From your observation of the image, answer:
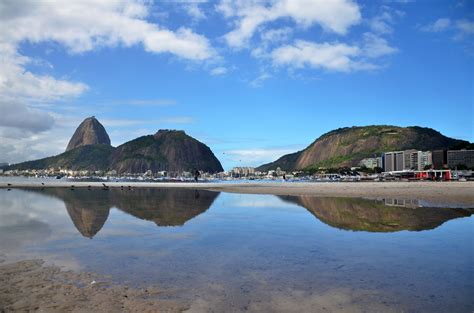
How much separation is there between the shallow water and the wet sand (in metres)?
0.64

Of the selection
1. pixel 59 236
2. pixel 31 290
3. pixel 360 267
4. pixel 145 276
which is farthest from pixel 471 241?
pixel 59 236

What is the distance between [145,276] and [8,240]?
Result: 32.4 feet

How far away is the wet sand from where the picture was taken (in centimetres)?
873

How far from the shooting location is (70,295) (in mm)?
9617

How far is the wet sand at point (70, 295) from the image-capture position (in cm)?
873

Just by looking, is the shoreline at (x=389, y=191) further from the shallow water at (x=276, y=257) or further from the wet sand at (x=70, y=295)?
the wet sand at (x=70, y=295)

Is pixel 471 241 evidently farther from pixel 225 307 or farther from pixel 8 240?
pixel 8 240

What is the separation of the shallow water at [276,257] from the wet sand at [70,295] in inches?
25.1

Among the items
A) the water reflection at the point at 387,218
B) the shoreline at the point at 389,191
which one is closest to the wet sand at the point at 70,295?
the water reflection at the point at 387,218

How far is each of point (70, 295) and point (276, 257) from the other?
753 cm

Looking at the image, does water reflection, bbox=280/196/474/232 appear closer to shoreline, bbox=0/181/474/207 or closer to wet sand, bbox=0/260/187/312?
shoreline, bbox=0/181/474/207

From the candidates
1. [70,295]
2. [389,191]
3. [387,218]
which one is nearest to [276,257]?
[70,295]

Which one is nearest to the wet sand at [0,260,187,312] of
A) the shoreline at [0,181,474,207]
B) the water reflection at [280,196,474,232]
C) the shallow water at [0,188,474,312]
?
the shallow water at [0,188,474,312]

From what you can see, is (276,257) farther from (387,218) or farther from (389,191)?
(389,191)
